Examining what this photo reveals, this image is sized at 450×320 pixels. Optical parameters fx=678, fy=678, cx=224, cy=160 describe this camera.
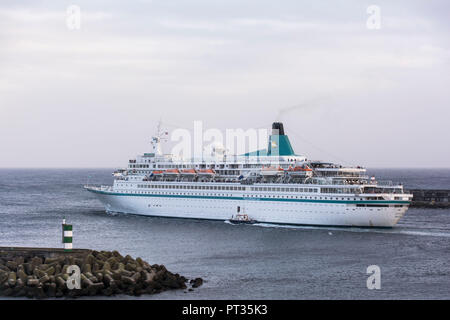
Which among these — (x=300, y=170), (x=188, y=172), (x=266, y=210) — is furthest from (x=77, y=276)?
(x=188, y=172)

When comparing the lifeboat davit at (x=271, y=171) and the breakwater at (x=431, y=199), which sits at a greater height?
the lifeboat davit at (x=271, y=171)

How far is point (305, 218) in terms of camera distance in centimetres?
4534

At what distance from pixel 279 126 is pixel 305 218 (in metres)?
9.69

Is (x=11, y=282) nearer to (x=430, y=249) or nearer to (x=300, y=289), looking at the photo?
(x=300, y=289)

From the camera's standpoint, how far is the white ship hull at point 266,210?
4334cm

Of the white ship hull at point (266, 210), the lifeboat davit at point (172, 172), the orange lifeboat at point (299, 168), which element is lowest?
the white ship hull at point (266, 210)

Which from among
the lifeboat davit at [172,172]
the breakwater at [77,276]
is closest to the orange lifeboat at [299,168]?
the lifeboat davit at [172,172]

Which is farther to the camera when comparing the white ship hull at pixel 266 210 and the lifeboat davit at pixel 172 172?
the lifeboat davit at pixel 172 172

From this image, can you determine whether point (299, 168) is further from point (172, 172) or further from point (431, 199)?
point (431, 199)

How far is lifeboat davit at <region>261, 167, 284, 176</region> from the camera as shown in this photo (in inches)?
1914

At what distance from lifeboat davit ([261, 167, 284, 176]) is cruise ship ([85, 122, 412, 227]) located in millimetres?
36

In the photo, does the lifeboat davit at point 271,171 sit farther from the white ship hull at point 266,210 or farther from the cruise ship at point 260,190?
the white ship hull at point 266,210
